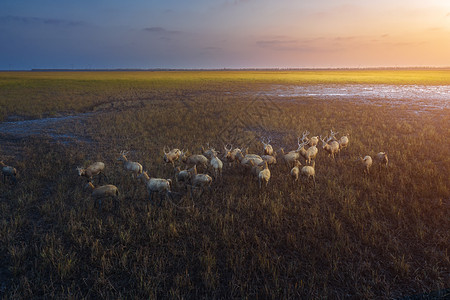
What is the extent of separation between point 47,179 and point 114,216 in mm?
4348

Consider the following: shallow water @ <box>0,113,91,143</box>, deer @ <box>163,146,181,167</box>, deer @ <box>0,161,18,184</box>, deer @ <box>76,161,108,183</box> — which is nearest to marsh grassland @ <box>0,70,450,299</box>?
deer @ <box>0,161,18,184</box>

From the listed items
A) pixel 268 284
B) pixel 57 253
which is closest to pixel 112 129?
pixel 57 253

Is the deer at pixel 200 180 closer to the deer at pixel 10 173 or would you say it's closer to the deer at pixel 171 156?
the deer at pixel 171 156

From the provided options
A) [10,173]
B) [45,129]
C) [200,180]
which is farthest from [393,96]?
[10,173]

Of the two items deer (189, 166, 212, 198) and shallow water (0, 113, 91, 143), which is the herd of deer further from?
shallow water (0, 113, 91, 143)

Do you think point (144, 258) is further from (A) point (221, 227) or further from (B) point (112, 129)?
(B) point (112, 129)

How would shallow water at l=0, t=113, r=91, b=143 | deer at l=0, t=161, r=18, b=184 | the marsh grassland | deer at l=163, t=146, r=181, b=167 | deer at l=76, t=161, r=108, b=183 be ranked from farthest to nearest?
shallow water at l=0, t=113, r=91, b=143 → deer at l=163, t=146, r=181, b=167 → deer at l=0, t=161, r=18, b=184 → deer at l=76, t=161, r=108, b=183 → the marsh grassland

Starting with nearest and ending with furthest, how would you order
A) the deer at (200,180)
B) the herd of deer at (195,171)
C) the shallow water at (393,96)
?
1. the herd of deer at (195,171)
2. the deer at (200,180)
3. the shallow water at (393,96)

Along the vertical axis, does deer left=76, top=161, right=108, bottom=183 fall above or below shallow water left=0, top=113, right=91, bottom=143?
below

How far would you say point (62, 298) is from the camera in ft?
13.9

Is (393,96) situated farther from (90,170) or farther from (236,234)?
(90,170)

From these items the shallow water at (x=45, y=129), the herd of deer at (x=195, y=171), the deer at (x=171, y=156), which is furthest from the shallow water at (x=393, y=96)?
the shallow water at (x=45, y=129)

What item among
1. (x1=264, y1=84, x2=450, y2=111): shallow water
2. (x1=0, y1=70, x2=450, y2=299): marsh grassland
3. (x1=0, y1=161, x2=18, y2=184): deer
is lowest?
(x1=0, y1=70, x2=450, y2=299): marsh grassland

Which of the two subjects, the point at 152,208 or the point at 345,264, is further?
the point at 152,208
